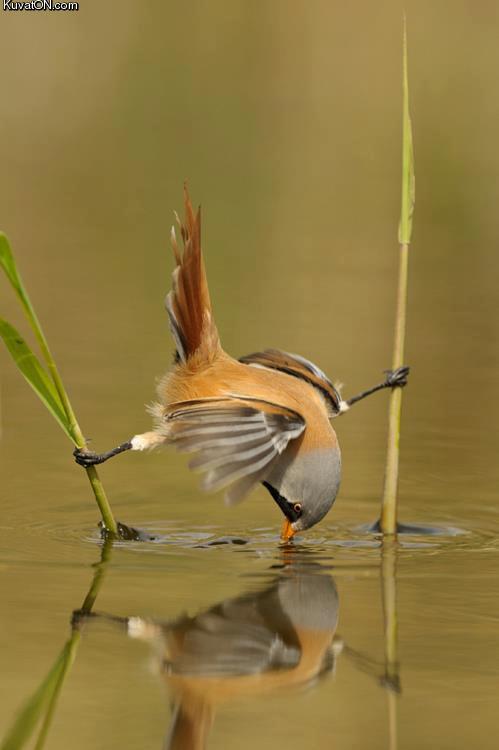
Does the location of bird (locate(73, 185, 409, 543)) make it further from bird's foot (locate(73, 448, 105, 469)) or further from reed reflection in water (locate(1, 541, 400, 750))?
reed reflection in water (locate(1, 541, 400, 750))

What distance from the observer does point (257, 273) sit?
12375mm

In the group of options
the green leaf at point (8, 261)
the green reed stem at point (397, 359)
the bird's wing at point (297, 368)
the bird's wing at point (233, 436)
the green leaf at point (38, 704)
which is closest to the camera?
the green leaf at point (38, 704)

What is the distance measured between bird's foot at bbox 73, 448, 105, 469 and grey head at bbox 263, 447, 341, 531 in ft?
2.41

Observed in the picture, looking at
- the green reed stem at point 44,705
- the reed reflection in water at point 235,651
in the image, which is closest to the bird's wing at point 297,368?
the reed reflection in water at point 235,651

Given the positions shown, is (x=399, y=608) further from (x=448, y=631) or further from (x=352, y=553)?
(x=352, y=553)

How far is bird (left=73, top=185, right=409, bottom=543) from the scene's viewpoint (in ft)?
16.5

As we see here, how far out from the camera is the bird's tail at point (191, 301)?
5.79 m

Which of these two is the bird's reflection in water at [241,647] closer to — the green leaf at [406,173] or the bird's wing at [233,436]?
the bird's wing at [233,436]

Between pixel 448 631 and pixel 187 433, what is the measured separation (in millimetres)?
1205

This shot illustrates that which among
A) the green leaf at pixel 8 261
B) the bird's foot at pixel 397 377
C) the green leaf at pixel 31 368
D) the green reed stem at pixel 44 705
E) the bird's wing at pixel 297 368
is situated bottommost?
the green reed stem at pixel 44 705

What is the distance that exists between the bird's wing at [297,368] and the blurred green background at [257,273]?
0.48 meters

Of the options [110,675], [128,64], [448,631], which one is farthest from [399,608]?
[128,64]

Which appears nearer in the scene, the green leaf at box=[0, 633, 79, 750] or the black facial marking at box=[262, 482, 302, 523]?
the green leaf at box=[0, 633, 79, 750]

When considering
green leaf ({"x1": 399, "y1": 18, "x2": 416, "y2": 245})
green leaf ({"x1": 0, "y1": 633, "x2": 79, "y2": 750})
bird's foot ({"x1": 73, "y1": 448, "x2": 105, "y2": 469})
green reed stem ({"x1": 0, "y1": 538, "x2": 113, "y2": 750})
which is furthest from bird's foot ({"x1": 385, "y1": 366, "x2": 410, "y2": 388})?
green leaf ({"x1": 0, "y1": 633, "x2": 79, "y2": 750})
